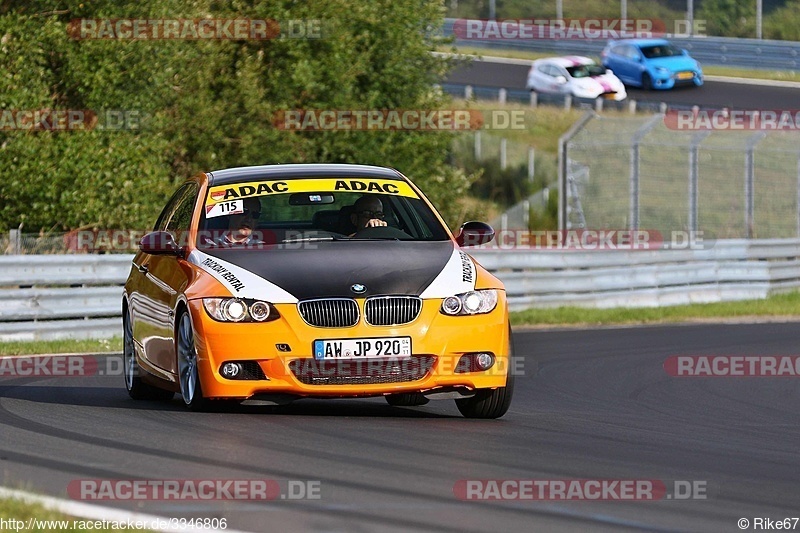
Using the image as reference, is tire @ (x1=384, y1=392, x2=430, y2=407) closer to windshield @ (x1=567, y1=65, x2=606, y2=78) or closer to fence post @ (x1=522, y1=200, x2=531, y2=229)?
fence post @ (x1=522, y1=200, x2=531, y2=229)

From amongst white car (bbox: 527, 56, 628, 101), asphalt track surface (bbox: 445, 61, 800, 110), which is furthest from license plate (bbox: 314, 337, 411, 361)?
white car (bbox: 527, 56, 628, 101)

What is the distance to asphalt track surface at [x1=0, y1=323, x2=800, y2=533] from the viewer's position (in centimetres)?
604

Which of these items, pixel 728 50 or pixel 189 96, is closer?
pixel 189 96

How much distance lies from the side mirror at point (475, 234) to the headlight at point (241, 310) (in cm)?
164

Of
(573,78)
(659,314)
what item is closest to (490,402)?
(659,314)

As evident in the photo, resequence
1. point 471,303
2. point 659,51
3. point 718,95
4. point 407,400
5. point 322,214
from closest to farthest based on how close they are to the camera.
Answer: point 471,303 → point 322,214 → point 407,400 → point 718,95 → point 659,51

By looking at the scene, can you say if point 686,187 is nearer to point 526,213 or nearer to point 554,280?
point 526,213

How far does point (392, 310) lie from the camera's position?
29.2ft

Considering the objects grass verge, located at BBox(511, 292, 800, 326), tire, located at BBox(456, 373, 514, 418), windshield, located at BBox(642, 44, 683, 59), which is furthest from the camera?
windshield, located at BBox(642, 44, 683, 59)

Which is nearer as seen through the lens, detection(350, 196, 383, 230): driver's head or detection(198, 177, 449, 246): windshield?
detection(198, 177, 449, 246): windshield

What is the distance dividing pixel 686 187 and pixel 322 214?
86.3 feet

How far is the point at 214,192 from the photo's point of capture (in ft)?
33.6

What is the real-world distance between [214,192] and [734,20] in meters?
51.2

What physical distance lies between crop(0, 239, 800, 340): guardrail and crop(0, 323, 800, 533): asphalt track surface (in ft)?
16.5
